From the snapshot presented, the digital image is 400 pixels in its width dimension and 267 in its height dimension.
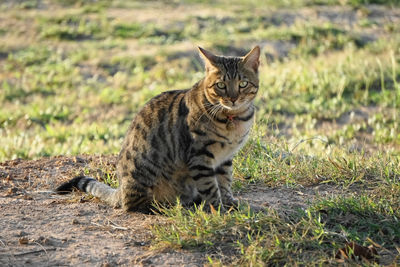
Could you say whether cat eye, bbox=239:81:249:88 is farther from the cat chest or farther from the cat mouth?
the cat chest

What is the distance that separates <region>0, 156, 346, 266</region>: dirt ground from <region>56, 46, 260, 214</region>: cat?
0.76 ft

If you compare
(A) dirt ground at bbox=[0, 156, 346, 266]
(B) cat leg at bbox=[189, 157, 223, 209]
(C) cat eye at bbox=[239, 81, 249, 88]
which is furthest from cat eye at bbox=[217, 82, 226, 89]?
(A) dirt ground at bbox=[0, 156, 346, 266]

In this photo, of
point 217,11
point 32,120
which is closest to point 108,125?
point 32,120

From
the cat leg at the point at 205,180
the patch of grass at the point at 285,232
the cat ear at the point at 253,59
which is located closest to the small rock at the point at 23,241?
the patch of grass at the point at 285,232

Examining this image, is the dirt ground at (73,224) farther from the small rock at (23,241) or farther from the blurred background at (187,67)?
the blurred background at (187,67)

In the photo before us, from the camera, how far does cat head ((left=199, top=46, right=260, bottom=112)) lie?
4.21m

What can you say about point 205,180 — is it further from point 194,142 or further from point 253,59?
point 253,59

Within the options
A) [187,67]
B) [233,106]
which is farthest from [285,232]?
[187,67]

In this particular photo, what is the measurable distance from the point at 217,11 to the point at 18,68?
20.0 feet

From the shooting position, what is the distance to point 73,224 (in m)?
3.98

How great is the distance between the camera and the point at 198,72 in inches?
431

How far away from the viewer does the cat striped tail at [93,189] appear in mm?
4438

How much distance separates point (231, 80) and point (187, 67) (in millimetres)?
7047

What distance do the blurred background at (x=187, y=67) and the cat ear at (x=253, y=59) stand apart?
0.99m
